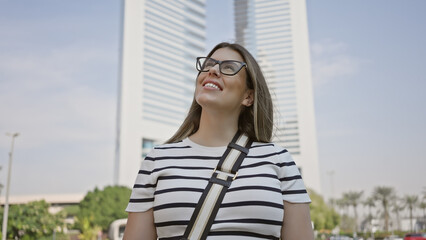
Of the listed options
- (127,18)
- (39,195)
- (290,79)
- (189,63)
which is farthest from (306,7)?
(39,195)

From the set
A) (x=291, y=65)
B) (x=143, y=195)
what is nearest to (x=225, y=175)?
(x=143, y=195)

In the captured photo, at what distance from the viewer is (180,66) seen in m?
92.1

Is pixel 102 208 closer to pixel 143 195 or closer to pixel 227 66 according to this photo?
pixel 143 195

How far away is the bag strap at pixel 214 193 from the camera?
1.48m

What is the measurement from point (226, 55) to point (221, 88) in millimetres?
172

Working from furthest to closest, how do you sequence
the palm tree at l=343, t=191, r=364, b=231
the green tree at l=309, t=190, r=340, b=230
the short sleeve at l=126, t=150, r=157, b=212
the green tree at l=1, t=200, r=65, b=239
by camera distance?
the palm tree at l=343, t=191, r=364, b=231 → the green tree at l=309, t=190, r=340, b=230 → the green tree at l=1, t=200, r=65, b=239 → the short sleeve at l=126, t=150, r=157, b=212

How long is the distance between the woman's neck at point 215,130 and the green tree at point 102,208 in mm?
43099

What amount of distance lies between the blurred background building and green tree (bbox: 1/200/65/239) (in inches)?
1990

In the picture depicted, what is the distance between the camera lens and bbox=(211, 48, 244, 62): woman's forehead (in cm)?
178

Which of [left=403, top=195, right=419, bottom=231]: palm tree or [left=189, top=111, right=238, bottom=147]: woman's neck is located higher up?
[left=189, top=111, right=238, bottom=147]: woman's neck

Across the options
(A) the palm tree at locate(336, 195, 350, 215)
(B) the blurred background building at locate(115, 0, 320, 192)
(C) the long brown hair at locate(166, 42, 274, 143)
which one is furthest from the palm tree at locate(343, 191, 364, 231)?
(C) the long brown hair at locate(166, 42, 274, 143)

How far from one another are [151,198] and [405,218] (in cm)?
4935

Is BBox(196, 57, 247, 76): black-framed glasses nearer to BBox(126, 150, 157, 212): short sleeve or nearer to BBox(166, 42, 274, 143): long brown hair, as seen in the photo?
BBox(166, 42, 274, 143): long brown hair

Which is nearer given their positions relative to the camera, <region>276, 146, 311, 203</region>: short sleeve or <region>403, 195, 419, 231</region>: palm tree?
<region>276, 146, 311, 203</region>: short sleeve
